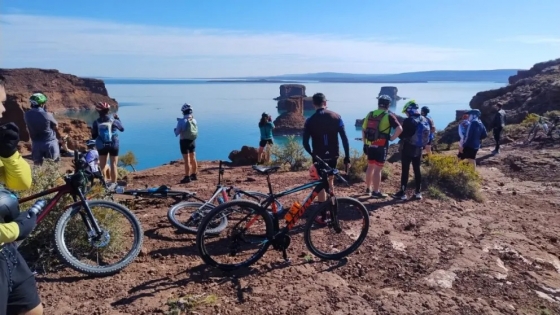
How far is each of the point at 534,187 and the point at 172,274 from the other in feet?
30.3

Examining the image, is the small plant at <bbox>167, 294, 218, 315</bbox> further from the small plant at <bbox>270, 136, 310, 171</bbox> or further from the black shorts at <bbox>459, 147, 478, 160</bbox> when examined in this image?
the small plant at <bbox>270, 136, 310, 171</bbox>

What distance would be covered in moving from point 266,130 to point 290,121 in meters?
104

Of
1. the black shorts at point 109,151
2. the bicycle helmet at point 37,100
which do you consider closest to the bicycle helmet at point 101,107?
the black shorts at point 109,151

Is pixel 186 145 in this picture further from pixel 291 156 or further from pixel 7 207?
pixel 7 207

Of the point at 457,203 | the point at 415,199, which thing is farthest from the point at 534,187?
the point at 415,199

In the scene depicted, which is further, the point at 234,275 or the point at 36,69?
the point at 36,69

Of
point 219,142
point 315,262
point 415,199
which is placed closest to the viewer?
point 315,262

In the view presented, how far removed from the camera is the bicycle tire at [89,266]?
4.03 m

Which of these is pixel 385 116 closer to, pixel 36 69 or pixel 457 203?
pixel 457 203

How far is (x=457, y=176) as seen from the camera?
877 centimetres

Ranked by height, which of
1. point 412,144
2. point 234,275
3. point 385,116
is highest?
point 385,116

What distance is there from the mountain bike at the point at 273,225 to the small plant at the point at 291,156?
7.49 m

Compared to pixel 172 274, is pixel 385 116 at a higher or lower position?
higher

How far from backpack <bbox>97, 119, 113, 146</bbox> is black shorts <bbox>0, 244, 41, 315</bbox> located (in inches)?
203
